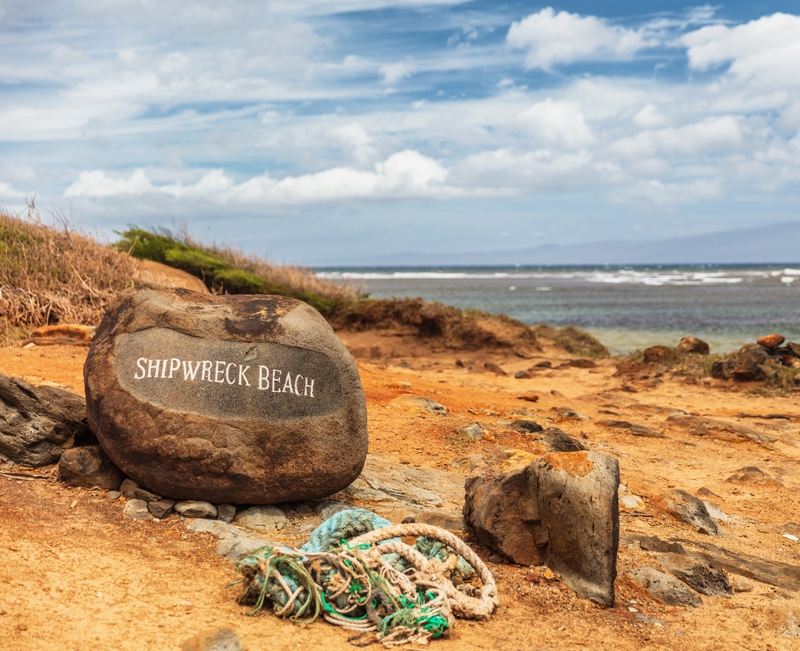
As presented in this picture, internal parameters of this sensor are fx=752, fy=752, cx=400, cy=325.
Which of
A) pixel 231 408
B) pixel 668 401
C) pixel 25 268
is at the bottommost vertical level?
pixel 668 401

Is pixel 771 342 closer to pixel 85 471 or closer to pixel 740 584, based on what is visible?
pixel 740 584

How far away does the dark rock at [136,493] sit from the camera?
5.15 m

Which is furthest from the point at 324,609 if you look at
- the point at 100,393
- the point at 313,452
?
the point at 100,393

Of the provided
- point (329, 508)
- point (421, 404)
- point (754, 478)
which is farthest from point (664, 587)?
point (421, 404)

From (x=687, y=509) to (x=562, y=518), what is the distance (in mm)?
2106

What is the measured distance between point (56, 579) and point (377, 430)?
157 inches

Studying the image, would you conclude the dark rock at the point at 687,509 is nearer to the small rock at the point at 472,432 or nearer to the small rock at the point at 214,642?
the small rock at the point at 472,432

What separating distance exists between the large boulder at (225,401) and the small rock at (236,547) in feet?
1.27

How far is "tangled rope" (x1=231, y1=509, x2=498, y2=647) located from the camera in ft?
12.8

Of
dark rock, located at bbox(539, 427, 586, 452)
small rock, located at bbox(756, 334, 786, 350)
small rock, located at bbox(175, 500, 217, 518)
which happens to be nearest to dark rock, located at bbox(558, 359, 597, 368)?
small rock, located at bbox(756, 334, 786, 350)

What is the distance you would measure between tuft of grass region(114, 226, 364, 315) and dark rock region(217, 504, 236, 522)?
11213 millimetres

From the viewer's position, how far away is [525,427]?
831 centimetres

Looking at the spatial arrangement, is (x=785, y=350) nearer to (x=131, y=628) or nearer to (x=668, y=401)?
(x=668, y=401)

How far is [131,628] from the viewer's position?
12.2ft
